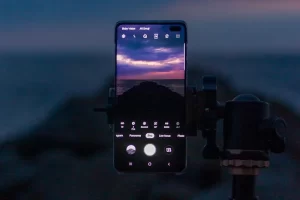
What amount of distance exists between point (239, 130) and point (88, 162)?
0.52 meters

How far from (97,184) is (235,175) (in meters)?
0.50

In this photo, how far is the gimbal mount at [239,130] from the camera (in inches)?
45.1

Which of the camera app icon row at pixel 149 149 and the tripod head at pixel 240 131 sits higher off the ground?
the tripod head at pixel 240 131

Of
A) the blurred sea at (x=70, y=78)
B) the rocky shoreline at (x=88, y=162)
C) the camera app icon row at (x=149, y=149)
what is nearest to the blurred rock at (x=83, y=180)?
the rocky shoreline at (x=88, y=162)

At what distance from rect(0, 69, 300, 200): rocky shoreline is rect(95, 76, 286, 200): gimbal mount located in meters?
0.33

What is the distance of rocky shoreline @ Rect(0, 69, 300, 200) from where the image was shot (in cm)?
153

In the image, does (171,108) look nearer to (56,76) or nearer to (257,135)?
(257,135)

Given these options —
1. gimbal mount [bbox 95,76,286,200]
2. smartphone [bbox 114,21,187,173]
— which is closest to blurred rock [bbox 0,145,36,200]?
smartphone [bbox 114,21,187,173]

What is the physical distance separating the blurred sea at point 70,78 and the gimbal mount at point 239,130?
1.13 feet

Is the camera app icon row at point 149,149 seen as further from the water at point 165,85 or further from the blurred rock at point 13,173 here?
the blurred rock at point 13,173

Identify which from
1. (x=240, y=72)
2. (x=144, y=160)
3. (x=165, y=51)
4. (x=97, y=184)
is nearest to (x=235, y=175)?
(x=144, y=160)

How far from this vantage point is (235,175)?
1.18 meters

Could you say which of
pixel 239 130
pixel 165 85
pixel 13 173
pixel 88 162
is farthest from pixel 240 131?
pixel 13 173

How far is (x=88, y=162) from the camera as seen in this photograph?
1550mm
